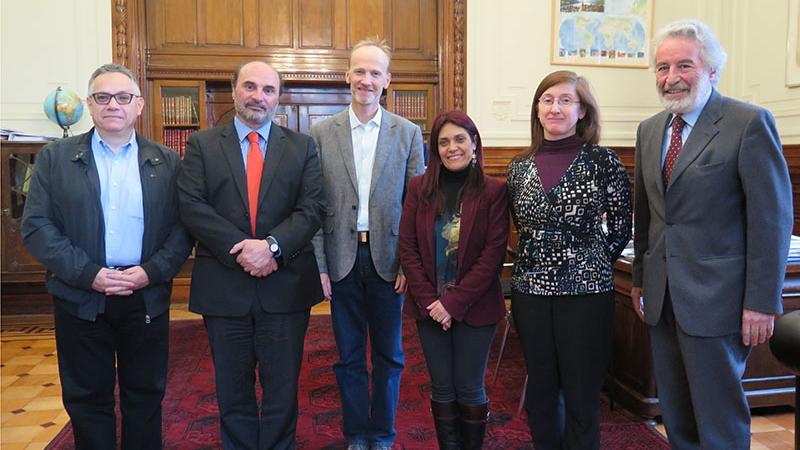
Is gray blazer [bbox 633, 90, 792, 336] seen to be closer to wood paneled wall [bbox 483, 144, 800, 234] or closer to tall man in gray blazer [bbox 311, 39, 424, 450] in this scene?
tall man in gray blazer [bbox 311, 39, 424, 450]

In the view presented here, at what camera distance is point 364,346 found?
2605 mm

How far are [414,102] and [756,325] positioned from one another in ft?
17.8

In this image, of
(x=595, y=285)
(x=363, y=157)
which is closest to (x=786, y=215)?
(x=595, y=285)

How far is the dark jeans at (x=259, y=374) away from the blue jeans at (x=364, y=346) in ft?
0.80

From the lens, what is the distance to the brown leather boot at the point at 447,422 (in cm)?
224

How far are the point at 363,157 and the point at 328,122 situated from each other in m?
0.23

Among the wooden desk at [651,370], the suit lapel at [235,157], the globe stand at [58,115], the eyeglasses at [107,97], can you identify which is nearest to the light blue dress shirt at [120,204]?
the eyeglasses at [107,97]

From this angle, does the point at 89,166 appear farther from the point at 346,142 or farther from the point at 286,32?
the point at 286,32

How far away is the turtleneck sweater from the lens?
2.12m

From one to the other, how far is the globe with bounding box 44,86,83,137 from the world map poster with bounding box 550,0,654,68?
5.01 meters

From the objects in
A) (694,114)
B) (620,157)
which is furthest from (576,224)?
(620,157)

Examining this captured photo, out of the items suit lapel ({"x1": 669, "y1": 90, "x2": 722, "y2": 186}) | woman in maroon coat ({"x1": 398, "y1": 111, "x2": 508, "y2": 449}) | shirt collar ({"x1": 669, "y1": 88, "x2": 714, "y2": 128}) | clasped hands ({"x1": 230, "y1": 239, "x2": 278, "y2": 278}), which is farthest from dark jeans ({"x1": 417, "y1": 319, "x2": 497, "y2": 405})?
shirt collar ({"x1": 669, "y1": 88, "x2": 714, "y2": 128})

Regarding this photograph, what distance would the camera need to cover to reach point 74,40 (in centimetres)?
612

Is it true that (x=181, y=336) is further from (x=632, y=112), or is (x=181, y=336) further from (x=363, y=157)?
(x=632, y=112)
